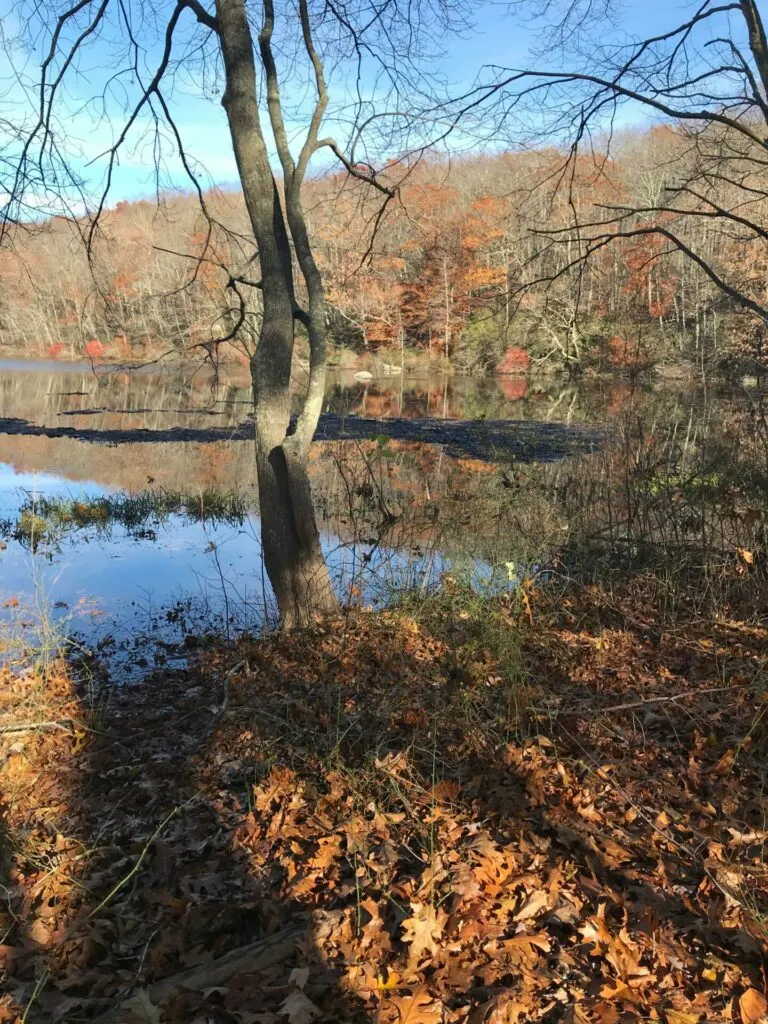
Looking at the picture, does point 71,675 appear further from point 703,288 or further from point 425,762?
point 703,288

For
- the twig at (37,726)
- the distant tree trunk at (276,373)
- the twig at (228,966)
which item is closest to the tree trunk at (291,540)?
the distant tree trunk at (276,373)

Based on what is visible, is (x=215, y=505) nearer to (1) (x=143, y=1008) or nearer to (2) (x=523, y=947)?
(1) (x=143, y=1008)

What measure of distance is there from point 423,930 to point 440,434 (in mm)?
19919

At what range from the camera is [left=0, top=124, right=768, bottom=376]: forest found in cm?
679

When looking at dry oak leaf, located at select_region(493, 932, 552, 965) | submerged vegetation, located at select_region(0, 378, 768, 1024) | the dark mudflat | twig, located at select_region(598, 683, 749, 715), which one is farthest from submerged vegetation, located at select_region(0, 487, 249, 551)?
dry oak leaf, located at select_region(493, 932, 552, 965)

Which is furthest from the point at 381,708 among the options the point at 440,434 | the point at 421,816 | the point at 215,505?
the point at 440,434

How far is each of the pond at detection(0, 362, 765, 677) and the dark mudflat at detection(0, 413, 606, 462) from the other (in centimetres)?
11

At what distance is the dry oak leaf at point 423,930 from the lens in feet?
7.81

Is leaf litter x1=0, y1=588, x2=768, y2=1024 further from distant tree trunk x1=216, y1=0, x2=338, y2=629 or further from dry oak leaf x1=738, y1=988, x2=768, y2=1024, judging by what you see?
distant tree trunk x1=216, y1=0, x2=338, y2=629

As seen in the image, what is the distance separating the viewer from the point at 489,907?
2.54 m

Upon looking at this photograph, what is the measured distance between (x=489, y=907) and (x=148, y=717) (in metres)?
3.32

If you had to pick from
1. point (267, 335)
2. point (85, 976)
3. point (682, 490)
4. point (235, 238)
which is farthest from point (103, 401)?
point (85, 976)

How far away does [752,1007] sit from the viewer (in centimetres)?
207

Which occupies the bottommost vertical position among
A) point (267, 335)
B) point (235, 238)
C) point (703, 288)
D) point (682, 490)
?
point (682, 490)
